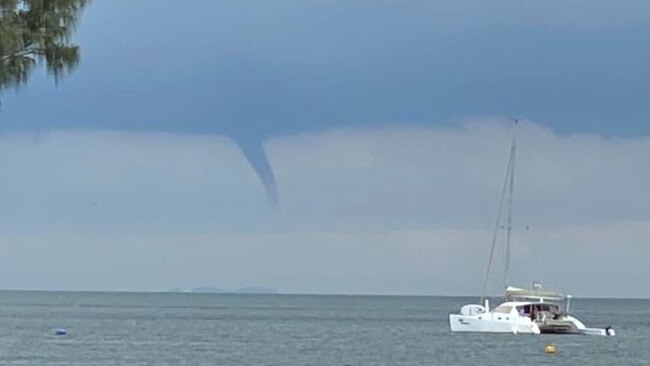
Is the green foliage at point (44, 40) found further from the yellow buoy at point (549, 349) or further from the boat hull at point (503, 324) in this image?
the boat hull at point (503, 324)

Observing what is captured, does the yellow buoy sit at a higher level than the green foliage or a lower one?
higher

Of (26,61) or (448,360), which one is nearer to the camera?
(26,61)

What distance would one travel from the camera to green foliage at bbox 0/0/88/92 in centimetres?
2078

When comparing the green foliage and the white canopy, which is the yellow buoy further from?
the green foliage

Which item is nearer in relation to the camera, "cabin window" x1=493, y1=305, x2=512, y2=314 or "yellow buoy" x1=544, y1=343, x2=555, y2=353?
"yellow buoy" x1=544, y1=343, x2=555, y2=353

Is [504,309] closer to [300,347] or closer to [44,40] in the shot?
[300,347]

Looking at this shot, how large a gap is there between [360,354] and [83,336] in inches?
1134

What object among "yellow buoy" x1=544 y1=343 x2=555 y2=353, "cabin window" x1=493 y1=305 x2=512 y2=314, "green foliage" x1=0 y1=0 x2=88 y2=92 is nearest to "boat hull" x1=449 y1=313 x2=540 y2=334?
"cabin window" x1=493 y1=305 x2=512 y2=314

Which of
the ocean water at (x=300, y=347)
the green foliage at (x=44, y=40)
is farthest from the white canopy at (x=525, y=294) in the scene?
the green foliage at (x=44, y=40)

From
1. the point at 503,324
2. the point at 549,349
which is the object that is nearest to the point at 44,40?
the point at 549,349

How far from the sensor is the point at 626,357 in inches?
3253

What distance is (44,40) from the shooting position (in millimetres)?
20875

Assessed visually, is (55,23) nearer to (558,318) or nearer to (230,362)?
(230,362)

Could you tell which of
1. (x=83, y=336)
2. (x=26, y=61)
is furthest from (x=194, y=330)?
(x=26, y=61)
